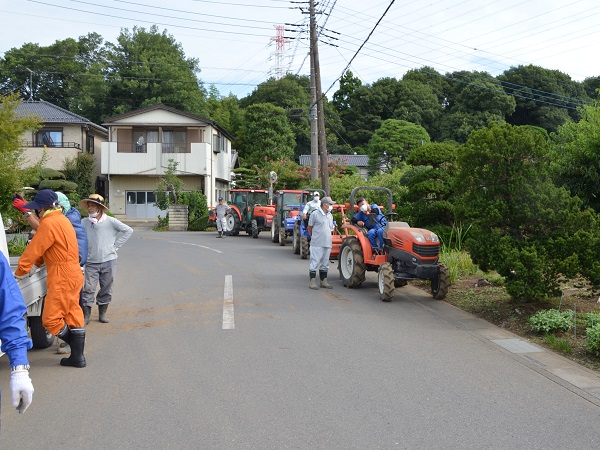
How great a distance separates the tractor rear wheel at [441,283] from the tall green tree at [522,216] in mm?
1389

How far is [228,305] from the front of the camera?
1018cm

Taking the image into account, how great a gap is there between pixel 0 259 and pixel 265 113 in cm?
5295

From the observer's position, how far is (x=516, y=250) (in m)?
8.62

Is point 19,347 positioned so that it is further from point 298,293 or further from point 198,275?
point 198,275

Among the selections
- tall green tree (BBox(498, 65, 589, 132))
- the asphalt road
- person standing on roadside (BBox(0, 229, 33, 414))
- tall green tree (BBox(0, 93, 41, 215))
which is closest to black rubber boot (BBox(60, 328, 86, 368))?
the asphalt road

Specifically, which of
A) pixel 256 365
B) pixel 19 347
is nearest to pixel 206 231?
pixel 256 365

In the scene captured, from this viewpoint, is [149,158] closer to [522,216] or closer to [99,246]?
[99,246]

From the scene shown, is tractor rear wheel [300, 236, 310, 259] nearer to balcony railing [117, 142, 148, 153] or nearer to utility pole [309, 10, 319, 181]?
utility pole [309, 10, 319, 181]

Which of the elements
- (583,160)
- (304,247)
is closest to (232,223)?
(304,247)

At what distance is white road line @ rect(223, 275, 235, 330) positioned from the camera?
28.4 ft

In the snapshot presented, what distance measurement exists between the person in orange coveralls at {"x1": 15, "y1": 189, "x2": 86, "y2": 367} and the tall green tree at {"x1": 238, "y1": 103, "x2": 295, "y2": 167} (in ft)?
157

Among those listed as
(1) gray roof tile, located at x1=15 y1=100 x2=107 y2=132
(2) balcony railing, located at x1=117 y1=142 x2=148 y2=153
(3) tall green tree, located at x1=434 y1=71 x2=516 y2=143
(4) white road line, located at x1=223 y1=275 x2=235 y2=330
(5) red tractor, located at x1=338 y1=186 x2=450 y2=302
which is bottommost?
(4) white road line, located at x1=223 y1=275 x2=235 y2=330

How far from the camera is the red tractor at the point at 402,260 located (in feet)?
35.1

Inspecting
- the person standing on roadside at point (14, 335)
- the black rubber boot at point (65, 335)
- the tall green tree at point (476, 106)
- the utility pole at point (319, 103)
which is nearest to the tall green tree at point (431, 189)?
the utility pole at point (319, 103)
